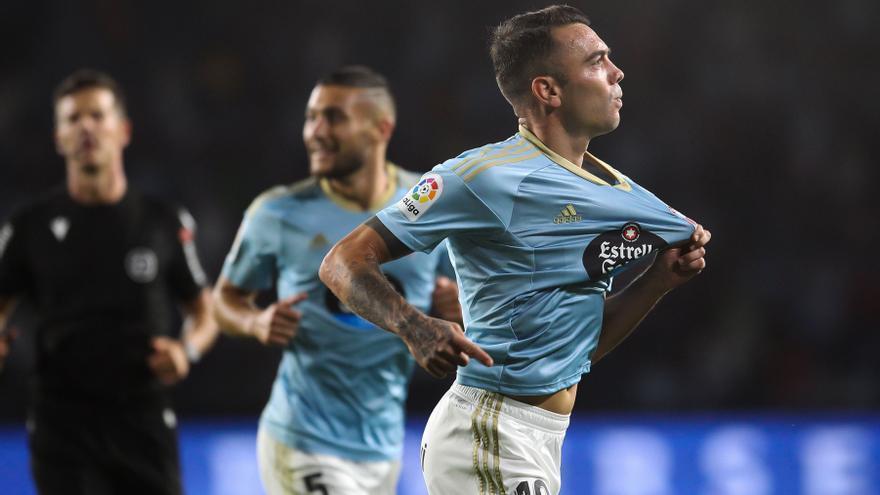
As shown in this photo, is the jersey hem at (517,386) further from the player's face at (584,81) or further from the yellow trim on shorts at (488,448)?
the player's face at (584,81)

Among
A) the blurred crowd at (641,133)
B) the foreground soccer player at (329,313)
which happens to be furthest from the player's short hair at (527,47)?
the blurred crowd at (641,133)

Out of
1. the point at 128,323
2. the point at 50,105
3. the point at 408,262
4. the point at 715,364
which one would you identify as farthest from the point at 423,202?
the point at 50,105

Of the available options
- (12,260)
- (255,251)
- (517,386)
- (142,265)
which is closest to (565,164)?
(517,386)

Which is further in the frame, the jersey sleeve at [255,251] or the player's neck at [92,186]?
the player's neck at [92,186]

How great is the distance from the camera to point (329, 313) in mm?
4148

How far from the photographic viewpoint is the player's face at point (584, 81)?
297cm

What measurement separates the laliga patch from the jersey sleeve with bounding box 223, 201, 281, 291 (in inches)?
63.3

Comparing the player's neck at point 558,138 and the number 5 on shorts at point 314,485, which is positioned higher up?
the player's neck at point 558,138

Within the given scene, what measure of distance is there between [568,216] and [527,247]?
0.13m

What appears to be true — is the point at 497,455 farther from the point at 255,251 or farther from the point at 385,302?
the point at 255,251

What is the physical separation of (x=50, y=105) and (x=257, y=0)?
66.2 inches

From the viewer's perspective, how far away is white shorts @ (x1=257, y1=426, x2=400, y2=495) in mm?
4016

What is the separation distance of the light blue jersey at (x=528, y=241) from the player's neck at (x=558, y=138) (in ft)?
0.17

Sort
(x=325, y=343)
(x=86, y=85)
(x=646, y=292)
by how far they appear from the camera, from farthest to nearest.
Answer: (x=86, y=85), (x=325, y=343), (x=646, y=292)
